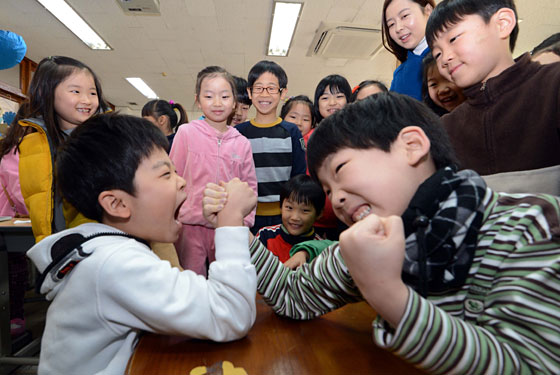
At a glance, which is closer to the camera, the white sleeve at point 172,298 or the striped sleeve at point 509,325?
the striped sleeve at point 509,325

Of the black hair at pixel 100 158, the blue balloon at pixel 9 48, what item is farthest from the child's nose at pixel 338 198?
the blue balloon at pixel 9 48

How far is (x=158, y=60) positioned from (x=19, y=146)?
5.52 m

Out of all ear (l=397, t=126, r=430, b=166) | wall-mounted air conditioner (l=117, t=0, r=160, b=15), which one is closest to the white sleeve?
ear (l=397, t=126, r=430, b=166)

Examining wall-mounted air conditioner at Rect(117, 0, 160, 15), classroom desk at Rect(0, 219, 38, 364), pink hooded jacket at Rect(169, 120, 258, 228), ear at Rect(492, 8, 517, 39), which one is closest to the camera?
ear at Rect(492, 8, 517, 39)

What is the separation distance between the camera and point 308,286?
785 mm

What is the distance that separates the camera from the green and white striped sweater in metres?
0.45

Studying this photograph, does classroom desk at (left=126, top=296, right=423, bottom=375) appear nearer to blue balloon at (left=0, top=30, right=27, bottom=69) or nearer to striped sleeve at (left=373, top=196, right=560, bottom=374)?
striped sleeve at (left=373, top=196, right=560, bottom=374)

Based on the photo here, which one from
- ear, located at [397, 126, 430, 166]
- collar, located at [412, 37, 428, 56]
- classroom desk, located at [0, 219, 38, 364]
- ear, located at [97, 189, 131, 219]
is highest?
collar, located at [412, 37, 428, 56]

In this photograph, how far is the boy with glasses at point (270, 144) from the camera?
229cm

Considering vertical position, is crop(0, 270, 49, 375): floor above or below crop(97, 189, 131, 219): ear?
below

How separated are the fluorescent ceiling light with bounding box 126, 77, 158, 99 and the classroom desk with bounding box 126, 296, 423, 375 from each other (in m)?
8.07

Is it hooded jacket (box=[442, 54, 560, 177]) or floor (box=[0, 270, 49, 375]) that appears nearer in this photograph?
hooded jacket (box=[442, 54, 560, 177])

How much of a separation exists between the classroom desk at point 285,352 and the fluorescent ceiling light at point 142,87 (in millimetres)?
8073

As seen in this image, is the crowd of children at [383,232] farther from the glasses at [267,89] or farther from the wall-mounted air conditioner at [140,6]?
the wall-mounted air conditioner at [140,6]
